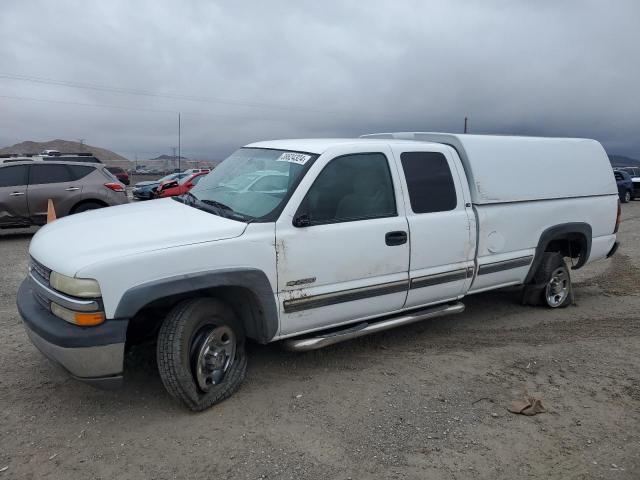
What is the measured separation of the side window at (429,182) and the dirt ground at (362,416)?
4.20 ft

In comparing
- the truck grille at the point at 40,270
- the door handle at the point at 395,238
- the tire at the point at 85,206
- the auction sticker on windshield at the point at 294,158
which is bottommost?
the tire at the point at 85,206

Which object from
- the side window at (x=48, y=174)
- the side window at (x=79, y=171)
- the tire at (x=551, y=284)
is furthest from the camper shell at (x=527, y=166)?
the side window at (x=48, y=174)

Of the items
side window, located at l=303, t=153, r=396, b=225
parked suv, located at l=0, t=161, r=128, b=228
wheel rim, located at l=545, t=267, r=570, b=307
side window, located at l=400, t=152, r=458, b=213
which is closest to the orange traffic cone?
parked suv, located at l=0, t=161, r=128, b=228

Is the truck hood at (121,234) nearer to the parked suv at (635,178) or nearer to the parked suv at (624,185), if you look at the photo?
the parked suv at (624,185)

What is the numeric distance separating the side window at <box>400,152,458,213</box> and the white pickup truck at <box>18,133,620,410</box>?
1 centimetres

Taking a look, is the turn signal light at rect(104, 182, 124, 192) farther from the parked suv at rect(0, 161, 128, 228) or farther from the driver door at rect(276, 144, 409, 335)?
the driver door at rect(276, 144, 409, 335)

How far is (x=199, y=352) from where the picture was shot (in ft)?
11.7

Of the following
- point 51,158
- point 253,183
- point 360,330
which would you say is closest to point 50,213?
point 253,183

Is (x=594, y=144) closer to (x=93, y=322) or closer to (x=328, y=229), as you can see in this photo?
(x=328, y=229)

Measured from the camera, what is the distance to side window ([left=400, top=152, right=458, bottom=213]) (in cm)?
455

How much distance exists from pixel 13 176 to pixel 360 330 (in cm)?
925

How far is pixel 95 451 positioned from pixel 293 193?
2.05m

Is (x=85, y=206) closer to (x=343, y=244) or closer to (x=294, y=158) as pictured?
(x=294, y=158)

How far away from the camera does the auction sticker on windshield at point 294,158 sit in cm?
417
